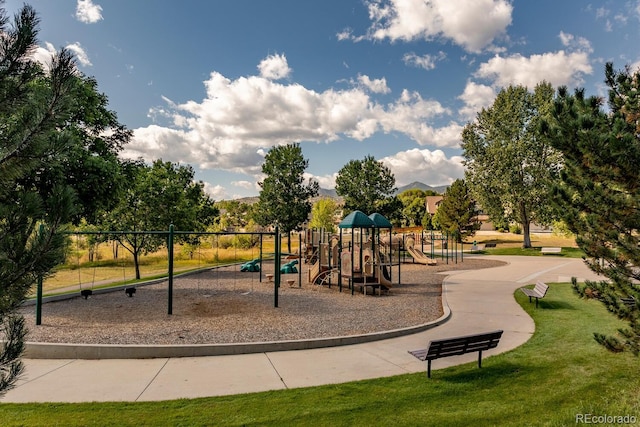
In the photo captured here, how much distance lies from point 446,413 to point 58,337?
356 inches

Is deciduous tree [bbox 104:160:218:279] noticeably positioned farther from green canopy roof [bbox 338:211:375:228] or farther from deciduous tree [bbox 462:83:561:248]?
deciduous tree [bbox 462:83:561:248]

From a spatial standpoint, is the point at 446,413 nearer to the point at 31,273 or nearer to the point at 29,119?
the point at 31,273

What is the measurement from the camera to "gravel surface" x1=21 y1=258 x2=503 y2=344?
9.59 metres

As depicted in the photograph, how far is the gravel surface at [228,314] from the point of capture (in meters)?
9.59

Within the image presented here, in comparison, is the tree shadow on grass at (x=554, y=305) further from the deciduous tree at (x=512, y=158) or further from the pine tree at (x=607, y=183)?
the deciduous tree at (x=512, y=158)

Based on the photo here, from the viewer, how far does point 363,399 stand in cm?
596

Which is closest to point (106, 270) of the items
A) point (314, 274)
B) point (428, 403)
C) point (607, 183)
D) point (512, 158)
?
point (314, 274)

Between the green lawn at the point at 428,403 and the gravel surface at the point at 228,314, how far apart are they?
10.7 feet

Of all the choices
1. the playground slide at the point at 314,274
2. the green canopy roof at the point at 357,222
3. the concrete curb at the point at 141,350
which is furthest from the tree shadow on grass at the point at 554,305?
the playground slide at the point at 314,274

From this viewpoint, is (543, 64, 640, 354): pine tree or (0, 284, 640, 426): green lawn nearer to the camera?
(0, 284, 640, 426): green lawn

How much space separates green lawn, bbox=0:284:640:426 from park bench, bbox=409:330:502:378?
39 centimetres

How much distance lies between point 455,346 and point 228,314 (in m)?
7.49

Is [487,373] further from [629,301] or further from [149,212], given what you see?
[149,212]

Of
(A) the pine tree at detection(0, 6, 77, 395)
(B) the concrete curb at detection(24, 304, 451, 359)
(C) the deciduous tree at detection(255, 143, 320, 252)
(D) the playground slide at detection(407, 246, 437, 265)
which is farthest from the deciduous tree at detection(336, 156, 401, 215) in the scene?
(A) the pine tree at detection(0, 6, 77, 395)
